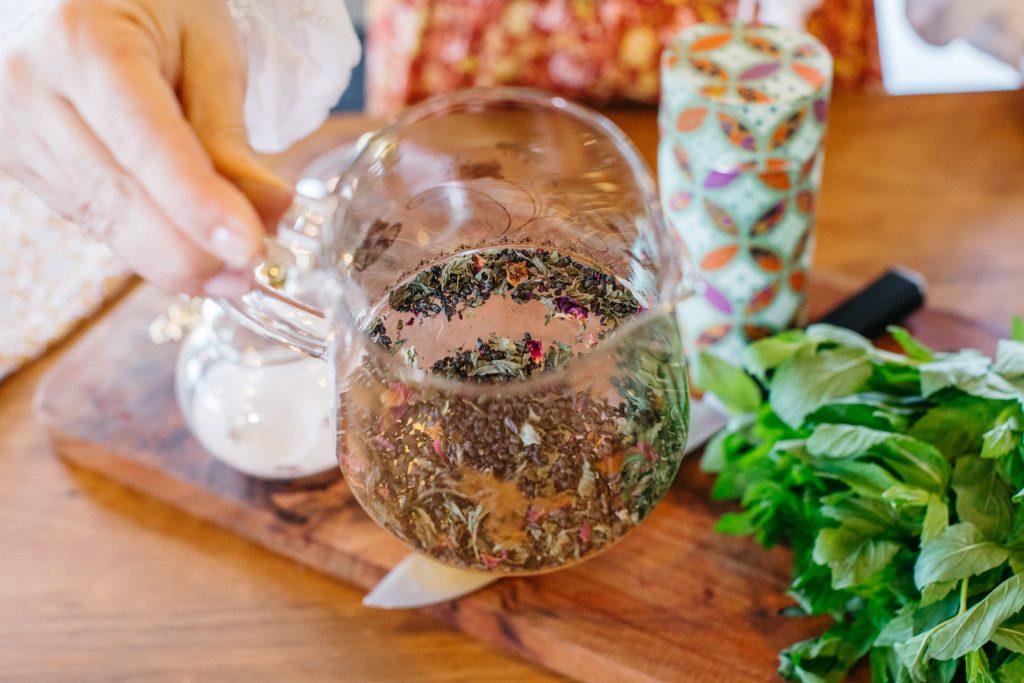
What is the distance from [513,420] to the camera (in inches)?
16.9

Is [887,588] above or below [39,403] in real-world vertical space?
above

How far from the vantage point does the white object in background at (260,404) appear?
747 mm

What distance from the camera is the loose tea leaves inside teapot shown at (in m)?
0.44

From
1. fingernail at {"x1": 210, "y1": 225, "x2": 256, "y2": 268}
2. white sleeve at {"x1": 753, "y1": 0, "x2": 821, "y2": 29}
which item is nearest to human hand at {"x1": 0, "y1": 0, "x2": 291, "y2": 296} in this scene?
fingernail at {"x1": 210, "y1": 225, "x2": 256, "y2": 268}

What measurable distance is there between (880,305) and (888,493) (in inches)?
13.1

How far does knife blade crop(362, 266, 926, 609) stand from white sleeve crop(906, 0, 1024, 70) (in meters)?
0.21

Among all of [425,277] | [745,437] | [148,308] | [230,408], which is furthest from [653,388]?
[148,308]

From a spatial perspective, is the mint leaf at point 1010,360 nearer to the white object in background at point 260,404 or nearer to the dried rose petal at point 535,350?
the dried rose petal at point 535,350

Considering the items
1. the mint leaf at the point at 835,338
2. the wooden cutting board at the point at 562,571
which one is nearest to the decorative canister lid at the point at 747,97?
the mint leaf at the point at 835,338

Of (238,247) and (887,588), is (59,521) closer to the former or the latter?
(238,247)

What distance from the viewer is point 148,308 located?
3.09 feet

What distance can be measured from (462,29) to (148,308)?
1.97ft

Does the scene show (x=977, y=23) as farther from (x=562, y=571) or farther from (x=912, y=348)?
(x=562, y=571)

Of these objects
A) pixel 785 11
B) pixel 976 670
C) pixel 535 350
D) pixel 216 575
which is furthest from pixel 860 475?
pixel 785 11
